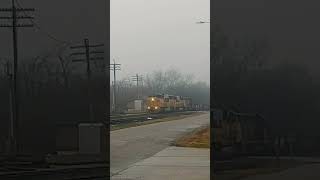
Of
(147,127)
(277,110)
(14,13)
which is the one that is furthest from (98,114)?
(147,127)

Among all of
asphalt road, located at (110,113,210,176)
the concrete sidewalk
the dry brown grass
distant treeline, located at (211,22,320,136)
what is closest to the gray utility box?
asphalt road, located at (110,113,210,176)

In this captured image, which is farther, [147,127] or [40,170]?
[147,127]

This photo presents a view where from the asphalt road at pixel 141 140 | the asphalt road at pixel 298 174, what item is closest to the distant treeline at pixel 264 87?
the asphalt road at pixel 298 174

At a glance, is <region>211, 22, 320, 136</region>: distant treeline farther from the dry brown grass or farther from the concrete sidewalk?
the dry brown grass

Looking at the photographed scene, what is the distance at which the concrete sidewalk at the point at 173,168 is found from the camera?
6.60m

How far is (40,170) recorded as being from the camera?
235 inches

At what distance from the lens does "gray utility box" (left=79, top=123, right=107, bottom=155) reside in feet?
19.2

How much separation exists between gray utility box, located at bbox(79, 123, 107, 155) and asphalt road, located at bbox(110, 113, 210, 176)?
665 mm

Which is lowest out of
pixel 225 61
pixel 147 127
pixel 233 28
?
pixel 147 127

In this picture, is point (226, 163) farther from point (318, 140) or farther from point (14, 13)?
point (14, 13)

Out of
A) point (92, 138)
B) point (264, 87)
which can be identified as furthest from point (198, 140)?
point (92, 138)

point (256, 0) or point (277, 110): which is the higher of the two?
point (256, 0)

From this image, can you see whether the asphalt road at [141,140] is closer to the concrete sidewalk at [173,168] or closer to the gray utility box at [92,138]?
the concrete sidewalk at [173,168]

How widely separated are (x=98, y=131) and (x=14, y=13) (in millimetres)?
1669
